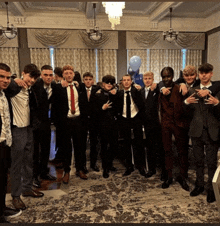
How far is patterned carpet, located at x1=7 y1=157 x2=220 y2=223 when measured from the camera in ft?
6.82

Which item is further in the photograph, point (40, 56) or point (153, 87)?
point (40, 56)

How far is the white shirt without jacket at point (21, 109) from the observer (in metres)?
2.20

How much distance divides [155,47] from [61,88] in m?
5.67

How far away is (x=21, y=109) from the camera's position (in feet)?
7.36

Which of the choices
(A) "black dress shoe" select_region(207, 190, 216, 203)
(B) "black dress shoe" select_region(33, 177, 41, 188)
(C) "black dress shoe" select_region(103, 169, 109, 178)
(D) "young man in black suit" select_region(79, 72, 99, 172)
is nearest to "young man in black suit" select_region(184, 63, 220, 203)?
(A) "black dress shoe" select_region(207, 190, 216, 203)

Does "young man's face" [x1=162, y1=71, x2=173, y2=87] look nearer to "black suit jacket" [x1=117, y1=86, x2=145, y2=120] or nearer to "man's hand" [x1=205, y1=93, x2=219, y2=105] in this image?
"black suit jacket" [x1=117, y1=86, x2=145, y2=120]

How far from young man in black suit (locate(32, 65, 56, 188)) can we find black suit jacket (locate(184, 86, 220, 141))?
1.62 metres

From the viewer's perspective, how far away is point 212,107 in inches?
88.7

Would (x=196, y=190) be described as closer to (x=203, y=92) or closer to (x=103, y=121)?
(x=203, y=92)

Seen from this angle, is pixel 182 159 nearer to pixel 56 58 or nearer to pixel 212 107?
pixel 212 107

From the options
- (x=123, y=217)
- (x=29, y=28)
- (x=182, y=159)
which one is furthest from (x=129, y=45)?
(x=123, y=217)

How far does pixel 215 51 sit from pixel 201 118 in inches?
238

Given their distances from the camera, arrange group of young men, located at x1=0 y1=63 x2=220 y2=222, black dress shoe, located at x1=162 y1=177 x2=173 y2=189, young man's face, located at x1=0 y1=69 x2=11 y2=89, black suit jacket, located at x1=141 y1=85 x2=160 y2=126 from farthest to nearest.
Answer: black suit jacket, located at x1=141 y1=85 x2=160 y2=126
black dress shoe, located at x1=162 y1=177 x2=173 y2=189
group of young men, located at x1=0 y1=63 x2=220 y2=222
young man's face, located at x1=0 y1=69 x2=11 y2=89

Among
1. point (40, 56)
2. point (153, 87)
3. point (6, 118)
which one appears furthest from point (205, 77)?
point (40, 56)
